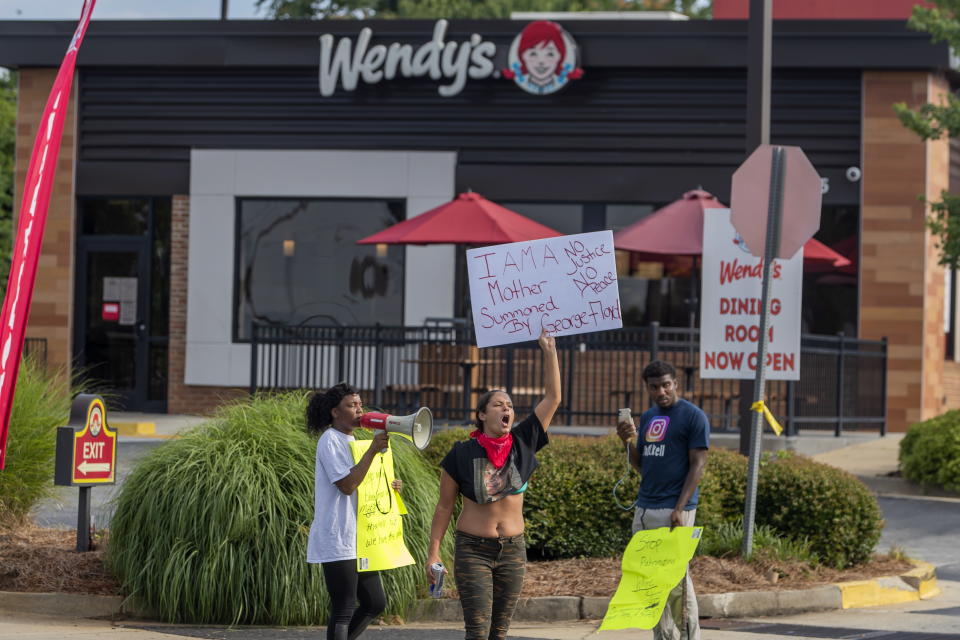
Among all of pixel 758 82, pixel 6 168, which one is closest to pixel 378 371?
pixel 758 82

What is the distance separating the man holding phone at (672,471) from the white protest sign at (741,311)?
3198 mm

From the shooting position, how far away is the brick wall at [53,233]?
23109 millimetres

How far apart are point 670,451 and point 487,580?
1.64 metres

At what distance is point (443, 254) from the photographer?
2227 cm

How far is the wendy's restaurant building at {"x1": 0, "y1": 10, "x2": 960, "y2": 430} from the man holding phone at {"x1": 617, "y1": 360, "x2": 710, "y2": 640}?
Result: 14113 millimetres

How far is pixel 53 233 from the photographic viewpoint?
76.0 ft

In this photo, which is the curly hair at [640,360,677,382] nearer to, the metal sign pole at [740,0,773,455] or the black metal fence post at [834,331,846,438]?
the metal sign pole at [740,0,773,455]

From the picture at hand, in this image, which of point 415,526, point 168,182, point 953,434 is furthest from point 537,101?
point 415,526

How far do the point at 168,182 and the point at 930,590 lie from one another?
604 inches

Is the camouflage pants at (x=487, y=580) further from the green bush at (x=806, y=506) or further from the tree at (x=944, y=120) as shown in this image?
the tree at (x=944, y=120)

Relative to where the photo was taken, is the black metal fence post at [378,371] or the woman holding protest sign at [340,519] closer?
the woman holding protest sign at [340,519]

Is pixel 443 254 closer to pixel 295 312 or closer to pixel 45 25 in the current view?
pixel 295 312

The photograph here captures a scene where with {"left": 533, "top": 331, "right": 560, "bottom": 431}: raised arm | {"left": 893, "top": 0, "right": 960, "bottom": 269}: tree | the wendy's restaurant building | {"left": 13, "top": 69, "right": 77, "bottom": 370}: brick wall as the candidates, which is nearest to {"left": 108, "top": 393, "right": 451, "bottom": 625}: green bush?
{"left": 533, "top": 331, "right": 560, "bottom": 431}: raised arm

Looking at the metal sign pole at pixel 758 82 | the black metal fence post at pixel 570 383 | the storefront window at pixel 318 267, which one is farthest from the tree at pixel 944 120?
the storefront window at pixel 318 267
